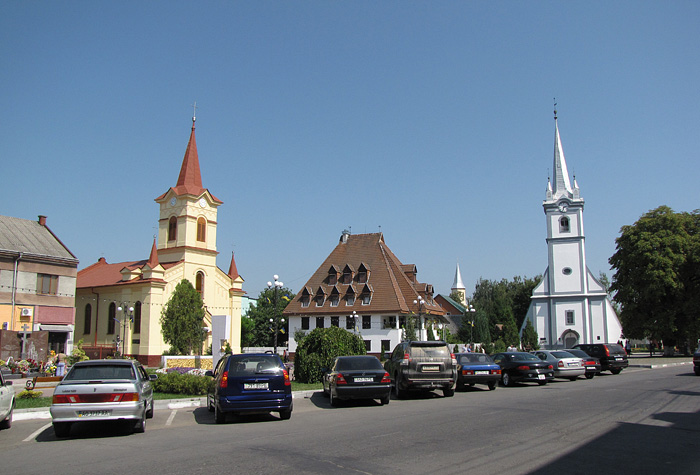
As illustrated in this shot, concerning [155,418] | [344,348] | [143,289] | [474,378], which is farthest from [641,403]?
[143,289]

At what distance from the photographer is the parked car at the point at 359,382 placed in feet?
50.4

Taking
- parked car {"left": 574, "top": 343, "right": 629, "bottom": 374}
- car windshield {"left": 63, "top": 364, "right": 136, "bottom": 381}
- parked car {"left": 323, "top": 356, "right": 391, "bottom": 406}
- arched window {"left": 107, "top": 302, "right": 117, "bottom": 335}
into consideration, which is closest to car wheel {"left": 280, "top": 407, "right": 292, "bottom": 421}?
parked car {"left": 323, "top": 356, "right": 391, "bottom": 406}

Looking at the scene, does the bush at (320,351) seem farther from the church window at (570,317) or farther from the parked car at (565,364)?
the church window at (570,317)

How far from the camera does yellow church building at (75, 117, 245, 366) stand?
4759 cm

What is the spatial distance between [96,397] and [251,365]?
3.25m

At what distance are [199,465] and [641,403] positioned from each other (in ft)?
37.9

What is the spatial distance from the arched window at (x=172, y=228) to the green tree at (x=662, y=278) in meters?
40.7

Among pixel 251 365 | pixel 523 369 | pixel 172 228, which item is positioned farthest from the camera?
pixel 172 228

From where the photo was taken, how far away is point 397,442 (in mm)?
9164

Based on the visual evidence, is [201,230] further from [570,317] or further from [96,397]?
[96,397]

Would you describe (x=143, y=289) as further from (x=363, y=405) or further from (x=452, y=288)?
(x=452, y=288)

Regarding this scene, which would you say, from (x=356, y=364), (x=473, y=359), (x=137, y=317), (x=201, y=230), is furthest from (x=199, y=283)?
(x=356, y=364)

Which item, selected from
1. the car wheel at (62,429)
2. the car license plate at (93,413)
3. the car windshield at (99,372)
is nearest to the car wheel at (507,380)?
the car windshield at (99,372)

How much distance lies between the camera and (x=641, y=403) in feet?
46.3
